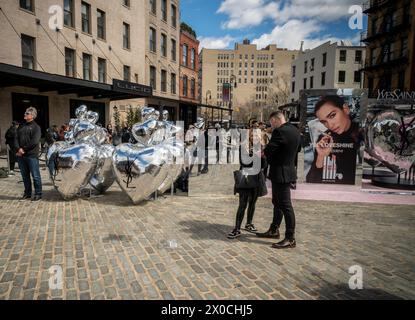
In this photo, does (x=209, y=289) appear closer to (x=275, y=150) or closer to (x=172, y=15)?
(x=275, y=150)

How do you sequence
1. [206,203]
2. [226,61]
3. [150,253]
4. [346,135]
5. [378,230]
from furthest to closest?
[226,61] → [346,135] → [206,203] → [378,230] → [150,253]

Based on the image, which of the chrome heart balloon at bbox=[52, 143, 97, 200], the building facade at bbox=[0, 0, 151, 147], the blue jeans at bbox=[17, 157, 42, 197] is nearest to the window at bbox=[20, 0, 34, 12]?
the building facade at bbox=[0, 0, 151, 147]

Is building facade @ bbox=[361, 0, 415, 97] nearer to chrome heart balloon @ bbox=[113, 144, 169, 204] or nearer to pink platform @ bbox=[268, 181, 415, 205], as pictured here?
pink platform @ bbox=[268, 181, 415, 205]

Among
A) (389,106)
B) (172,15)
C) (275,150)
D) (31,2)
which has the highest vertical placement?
(172,15)

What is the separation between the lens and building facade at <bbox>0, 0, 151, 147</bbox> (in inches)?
651

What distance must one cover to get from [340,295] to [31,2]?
21.3m

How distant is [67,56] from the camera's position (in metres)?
20.6

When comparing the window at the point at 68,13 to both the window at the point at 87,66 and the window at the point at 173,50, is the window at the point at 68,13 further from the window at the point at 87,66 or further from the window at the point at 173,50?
the window at the point at 173,50

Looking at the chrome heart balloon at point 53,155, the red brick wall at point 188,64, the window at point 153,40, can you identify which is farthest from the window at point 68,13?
the chrome heart balloon at point 53,155

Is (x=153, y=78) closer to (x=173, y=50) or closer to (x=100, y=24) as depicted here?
(x=173, y=50)

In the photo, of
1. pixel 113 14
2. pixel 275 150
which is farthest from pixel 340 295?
pixel 113 14

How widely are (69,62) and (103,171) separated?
1633 centimetres

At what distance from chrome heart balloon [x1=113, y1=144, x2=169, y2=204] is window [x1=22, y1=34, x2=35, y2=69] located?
589 inches

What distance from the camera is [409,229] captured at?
555cm
